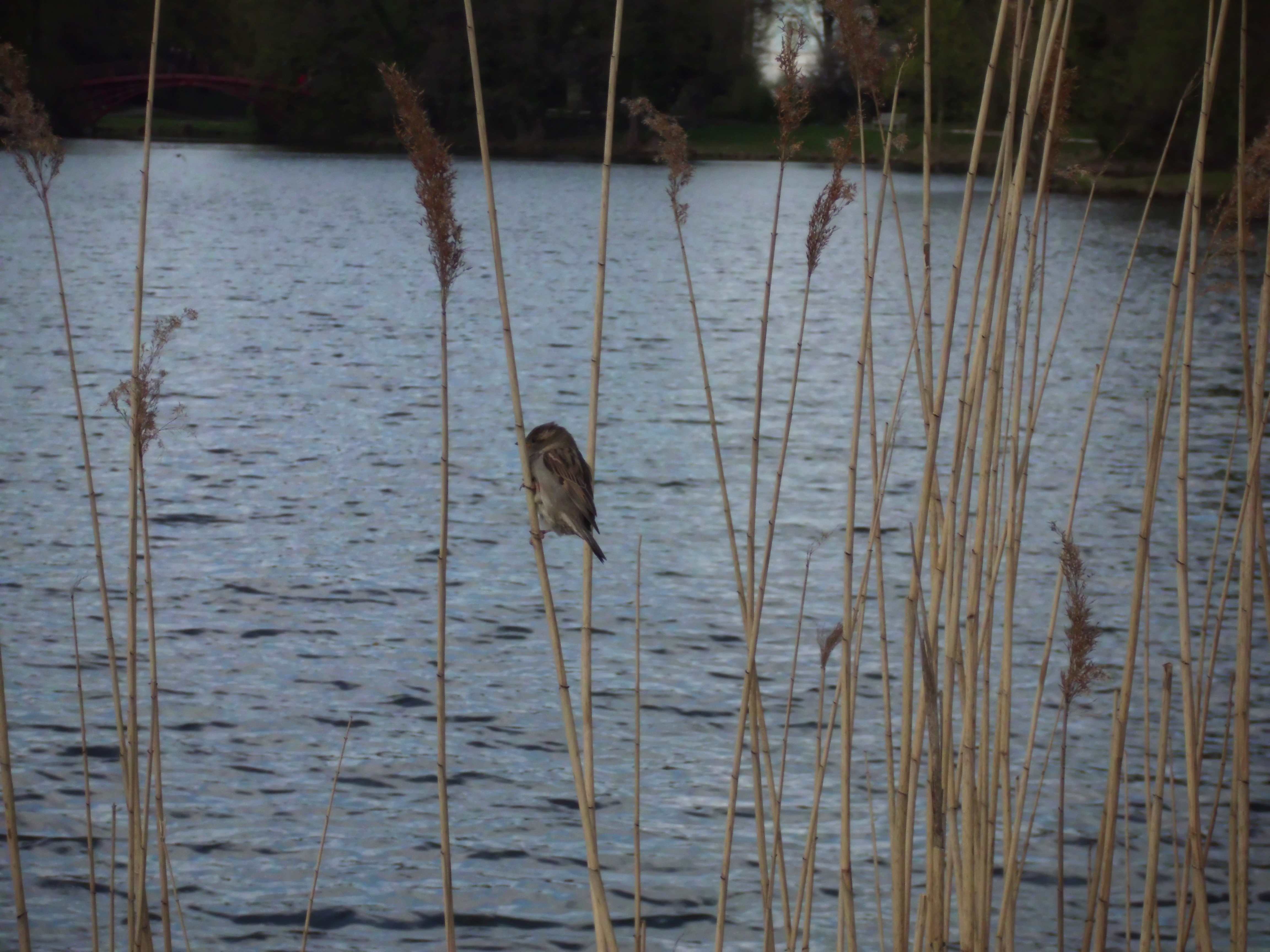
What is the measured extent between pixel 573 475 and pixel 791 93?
812 mm

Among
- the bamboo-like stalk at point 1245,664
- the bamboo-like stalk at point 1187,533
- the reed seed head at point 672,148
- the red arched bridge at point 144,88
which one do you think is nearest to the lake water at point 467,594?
the bamboo-like stalk at point 1245,664

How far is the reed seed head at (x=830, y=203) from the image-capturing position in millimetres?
2367

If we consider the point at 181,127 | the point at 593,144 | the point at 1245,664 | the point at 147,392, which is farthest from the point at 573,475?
the point at 181,127

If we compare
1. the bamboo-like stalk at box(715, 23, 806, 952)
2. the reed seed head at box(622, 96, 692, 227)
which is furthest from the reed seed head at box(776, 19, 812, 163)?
the reed seed head at box(622, 96, 692, 227)

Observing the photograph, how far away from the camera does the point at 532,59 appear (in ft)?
221

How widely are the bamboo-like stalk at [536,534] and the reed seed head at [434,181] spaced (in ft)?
0.17

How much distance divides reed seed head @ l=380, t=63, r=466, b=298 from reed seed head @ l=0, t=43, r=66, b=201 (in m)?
0.76

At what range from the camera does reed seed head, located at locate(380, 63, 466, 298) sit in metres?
1.84

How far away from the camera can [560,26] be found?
64.9 meters

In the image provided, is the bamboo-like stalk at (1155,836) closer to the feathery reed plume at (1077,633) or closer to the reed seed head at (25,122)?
the feathery reed plume at (1077,633)

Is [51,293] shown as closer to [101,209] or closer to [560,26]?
[101,209]

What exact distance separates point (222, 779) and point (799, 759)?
258 cm

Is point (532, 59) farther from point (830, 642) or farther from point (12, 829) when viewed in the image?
point (12, 829)

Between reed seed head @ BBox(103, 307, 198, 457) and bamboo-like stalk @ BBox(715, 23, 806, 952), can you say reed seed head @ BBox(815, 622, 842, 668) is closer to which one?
bamboo-like stalk @ BBox(715, 23, 806, 952)
